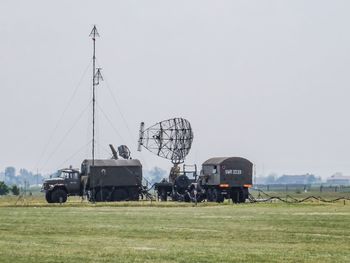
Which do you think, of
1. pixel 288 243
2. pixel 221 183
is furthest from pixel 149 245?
pixel 221 183

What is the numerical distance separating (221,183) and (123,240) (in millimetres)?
57168

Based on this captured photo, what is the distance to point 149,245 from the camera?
104 feet

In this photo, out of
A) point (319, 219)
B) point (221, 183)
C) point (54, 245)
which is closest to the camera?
point (54, 245)

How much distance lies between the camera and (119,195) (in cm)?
9575

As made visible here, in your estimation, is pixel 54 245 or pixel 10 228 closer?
pixel 54 245

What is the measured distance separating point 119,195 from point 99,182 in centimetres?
308

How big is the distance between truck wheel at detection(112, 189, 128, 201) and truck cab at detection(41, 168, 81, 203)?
4.11 m

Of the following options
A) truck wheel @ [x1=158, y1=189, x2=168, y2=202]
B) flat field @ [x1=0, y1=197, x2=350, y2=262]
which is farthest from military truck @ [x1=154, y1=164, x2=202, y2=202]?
flat field @ [x1=0, y1=197, x2=350, y2=262]

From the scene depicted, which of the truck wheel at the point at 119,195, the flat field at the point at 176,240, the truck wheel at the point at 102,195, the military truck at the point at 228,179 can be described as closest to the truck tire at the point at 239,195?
the military truck at the point at 228,179

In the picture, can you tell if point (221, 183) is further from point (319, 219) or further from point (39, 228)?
point (39, 228)

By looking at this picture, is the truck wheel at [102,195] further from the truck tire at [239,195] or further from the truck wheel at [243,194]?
the truck wheel at [243,194]

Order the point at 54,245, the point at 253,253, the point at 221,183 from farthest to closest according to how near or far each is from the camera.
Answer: the point at 221,183
the point at 54,245
the point at 253,253

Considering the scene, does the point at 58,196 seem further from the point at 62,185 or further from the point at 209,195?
the point at 209,195

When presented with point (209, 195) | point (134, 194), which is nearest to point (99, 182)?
point (134, 194)
